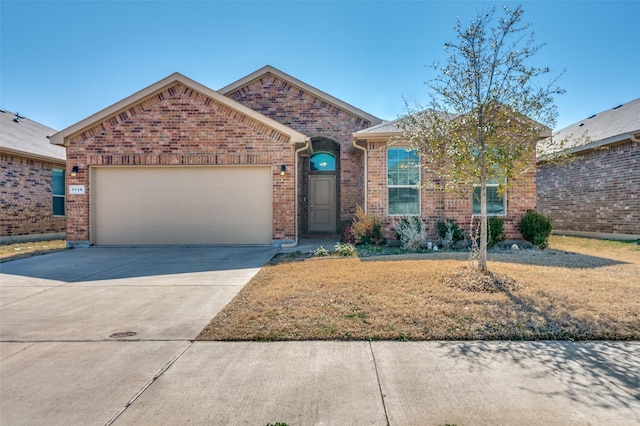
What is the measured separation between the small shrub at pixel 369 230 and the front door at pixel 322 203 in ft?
14.0

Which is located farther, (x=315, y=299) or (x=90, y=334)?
(x=315, y=299)

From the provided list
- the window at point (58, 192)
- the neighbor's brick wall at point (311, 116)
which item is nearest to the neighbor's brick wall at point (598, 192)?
the neighbor's brick wall at point (311, 116)

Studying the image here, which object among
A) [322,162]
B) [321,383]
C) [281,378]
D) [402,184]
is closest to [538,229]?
[402,184]

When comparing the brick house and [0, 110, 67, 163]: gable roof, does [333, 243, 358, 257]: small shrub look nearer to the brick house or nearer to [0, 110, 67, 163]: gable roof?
the brick house

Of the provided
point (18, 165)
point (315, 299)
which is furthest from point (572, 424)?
point (18, 165)

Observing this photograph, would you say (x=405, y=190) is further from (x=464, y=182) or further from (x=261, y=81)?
(x=261, y=81)

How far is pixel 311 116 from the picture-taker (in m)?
14.3

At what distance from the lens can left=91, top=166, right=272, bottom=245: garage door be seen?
36.1ft

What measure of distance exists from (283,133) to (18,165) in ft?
32.3

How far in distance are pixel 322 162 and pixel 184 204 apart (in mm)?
5955

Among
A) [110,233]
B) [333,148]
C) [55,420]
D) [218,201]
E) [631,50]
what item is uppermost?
[631,50]

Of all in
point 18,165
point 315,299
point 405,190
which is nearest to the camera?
point 315,299

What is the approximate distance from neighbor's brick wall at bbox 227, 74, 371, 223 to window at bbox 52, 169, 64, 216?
7.69 meters

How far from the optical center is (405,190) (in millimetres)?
10648
